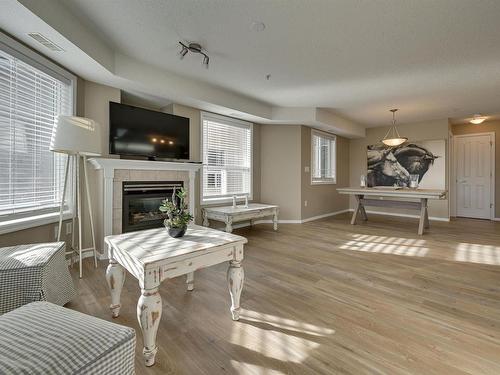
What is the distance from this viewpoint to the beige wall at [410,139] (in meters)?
5.74

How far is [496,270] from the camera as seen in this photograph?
2.69 meters

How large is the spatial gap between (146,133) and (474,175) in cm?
745

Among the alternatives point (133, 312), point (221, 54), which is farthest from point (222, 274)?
point (221, 54)

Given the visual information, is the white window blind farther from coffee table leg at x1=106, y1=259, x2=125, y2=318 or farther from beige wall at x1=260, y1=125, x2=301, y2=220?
beige wall at x1=260, y1=125, x2=301, y2=220

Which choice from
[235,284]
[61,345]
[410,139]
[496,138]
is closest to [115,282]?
[235,284]

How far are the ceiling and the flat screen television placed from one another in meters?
0.40

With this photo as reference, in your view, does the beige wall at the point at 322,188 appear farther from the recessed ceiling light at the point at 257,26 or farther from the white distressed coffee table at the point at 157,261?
the white distressed coffee table at the point at 157,261

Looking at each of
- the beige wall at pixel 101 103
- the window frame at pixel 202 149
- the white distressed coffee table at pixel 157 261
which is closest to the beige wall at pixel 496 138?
the window frame at pixel 202 149

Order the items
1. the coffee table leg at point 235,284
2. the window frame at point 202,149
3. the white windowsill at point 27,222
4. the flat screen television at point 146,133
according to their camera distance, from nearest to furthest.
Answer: the coffee table leg at point 235,284 → the white windowsill at point 27,222 → the flat screen television at point 146,133 → the window frame at point 202,149

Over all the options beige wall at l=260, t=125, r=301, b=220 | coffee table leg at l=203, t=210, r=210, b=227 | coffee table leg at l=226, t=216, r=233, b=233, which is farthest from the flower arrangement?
beige wall at l=260, t=125, r=301, b=220

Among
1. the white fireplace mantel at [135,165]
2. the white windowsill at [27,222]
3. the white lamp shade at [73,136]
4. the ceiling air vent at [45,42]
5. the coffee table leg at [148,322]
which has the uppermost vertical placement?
the ceiling air vent at [45,42]

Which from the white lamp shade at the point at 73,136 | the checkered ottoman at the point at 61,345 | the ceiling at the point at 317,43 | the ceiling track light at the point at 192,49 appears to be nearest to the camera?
the checkered ottoman at the point at 61,345

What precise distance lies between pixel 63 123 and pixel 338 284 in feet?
9.95

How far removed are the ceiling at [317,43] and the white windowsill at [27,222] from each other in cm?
166
